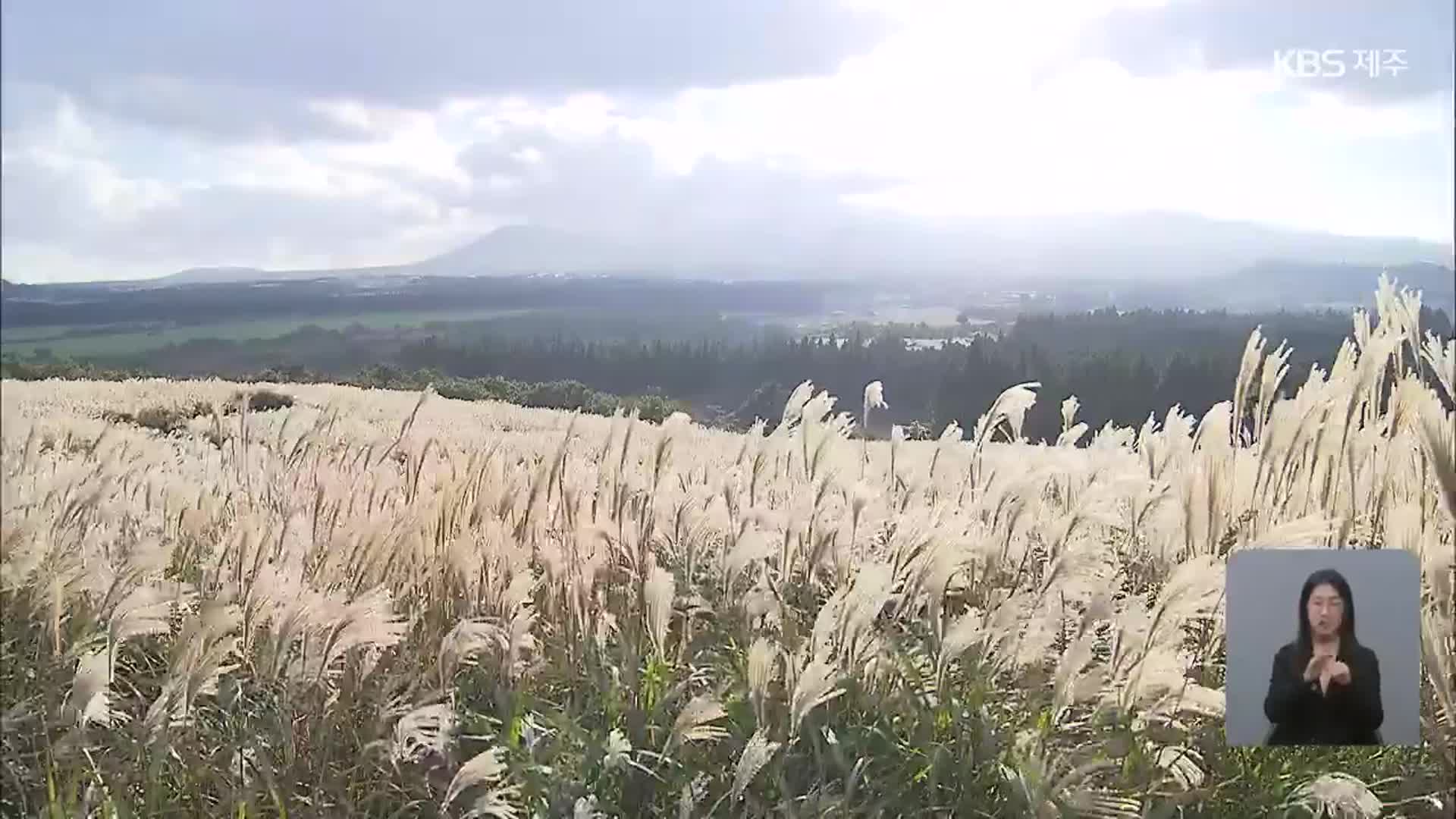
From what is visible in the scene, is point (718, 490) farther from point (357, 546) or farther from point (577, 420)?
point (357, 546)

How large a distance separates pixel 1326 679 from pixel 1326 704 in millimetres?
46

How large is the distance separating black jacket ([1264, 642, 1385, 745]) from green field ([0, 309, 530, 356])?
1.65 metres

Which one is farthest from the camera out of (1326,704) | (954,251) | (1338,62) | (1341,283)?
(954,251)

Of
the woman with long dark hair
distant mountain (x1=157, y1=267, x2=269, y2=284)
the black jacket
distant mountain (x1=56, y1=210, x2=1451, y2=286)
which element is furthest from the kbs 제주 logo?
distant mountain (x1=157, y1=267, x2=269, y2=284)

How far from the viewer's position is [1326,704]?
6.77 feet

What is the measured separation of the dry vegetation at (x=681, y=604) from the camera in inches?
73.2

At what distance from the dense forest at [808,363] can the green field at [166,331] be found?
2 cm

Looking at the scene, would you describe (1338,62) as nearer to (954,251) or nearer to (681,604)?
(954,251)

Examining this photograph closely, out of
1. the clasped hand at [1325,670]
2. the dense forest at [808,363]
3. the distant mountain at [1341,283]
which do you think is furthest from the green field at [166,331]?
the clasped hand at [1325,670]

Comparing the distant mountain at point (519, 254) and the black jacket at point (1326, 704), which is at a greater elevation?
the distant mountain at point (519, 254)

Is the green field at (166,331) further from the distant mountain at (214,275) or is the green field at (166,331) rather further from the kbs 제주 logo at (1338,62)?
the kbs 제주 logo at (1338,62)

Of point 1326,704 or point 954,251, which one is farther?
point 954,251

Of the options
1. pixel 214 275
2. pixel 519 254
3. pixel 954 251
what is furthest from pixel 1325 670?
pixel 214 275

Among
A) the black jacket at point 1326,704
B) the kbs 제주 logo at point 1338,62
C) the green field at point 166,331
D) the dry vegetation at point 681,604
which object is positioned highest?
the kbs 제주 logo at point 1338,62
